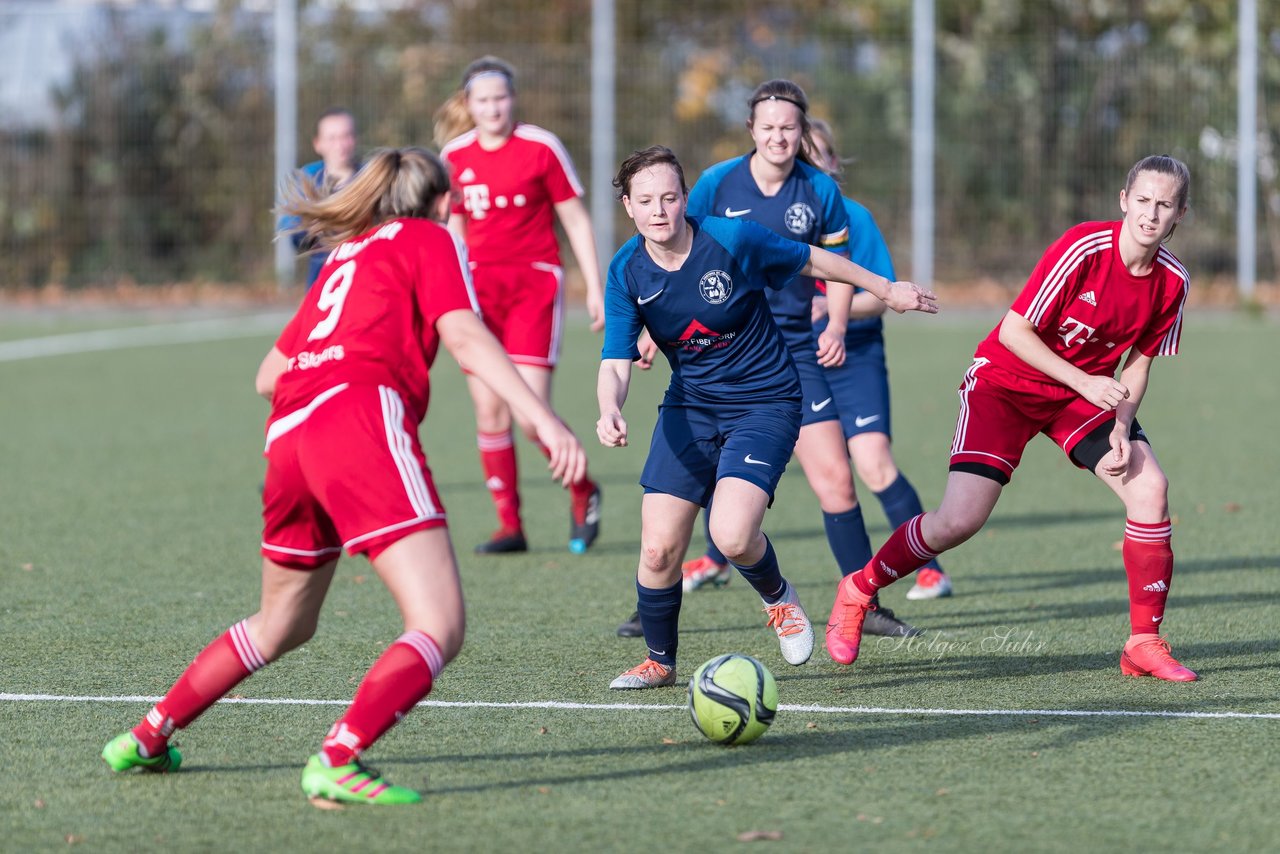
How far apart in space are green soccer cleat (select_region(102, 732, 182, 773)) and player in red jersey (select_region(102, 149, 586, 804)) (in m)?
0.13

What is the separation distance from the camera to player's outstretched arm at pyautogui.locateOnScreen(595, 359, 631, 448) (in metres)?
5.04

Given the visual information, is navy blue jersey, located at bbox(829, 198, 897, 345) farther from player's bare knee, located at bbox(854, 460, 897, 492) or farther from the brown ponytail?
the brown ponytail

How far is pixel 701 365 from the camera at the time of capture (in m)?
5.66

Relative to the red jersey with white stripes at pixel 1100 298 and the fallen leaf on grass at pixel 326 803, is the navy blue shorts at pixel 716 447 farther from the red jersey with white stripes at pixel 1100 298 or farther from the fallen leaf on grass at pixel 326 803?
the fallen leaf on grass at pixel 326 803

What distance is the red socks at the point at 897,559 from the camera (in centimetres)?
596

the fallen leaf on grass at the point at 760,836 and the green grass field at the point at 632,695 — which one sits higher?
the fallen leaf on grass at the point at 760,836

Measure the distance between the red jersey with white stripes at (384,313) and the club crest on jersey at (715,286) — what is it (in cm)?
128

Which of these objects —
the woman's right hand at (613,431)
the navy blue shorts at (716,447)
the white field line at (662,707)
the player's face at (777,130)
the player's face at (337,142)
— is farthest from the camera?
the player's face at (337,142)

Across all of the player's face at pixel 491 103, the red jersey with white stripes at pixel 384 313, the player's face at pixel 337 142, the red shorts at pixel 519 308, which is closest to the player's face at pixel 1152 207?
the red jersey with white stripes at pixel 384 313

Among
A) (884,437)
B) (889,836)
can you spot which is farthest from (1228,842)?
(884,437)

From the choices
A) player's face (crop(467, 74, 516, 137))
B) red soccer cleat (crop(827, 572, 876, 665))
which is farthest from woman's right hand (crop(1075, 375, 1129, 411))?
player's face (crop(467, 74, 516, 137))

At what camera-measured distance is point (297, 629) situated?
4527 millimetres

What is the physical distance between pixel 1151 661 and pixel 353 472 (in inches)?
114

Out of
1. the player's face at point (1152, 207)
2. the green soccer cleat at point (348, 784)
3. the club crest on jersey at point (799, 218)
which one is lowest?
the green soccer cleat at point (348, 784)
